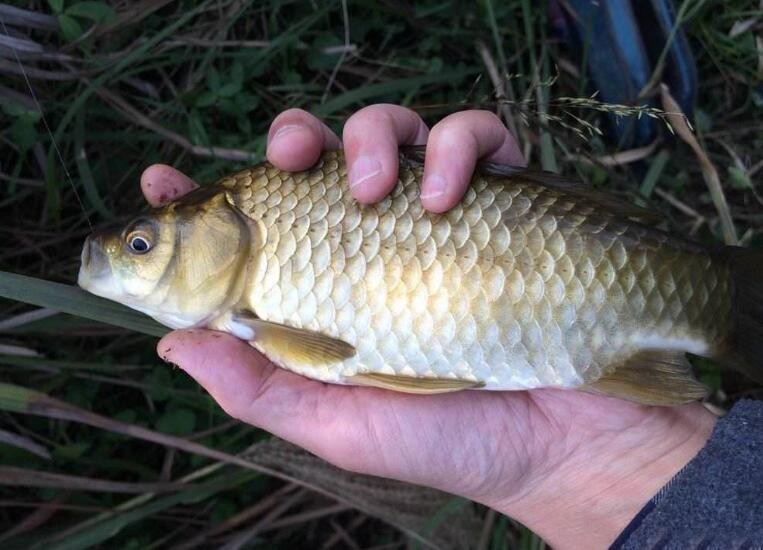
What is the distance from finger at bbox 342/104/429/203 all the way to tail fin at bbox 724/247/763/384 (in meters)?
0.86

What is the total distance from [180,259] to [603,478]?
122 cm

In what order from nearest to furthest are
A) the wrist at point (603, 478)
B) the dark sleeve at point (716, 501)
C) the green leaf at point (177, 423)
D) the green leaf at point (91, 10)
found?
the dark sleeve at point (716, 501), the wrist at point (603, 478), the green leaf at point (91, 10), the green leaf at point (177, 423)

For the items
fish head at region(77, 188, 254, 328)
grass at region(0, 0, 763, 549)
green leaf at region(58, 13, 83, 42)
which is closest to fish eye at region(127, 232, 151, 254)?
fish head at region(77, 188, 254, 328)

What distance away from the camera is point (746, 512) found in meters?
1.60

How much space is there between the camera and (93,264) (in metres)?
1.77

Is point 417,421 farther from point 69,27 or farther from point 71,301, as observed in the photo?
point 69,27

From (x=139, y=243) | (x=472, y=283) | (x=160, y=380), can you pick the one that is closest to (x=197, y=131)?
(x=160, y=380)

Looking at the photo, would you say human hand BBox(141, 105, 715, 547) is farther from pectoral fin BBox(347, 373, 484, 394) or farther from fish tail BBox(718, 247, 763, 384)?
fish tail BBox(718, 247, 763, 384)

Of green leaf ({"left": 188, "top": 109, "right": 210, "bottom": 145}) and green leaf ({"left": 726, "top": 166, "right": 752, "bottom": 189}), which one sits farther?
green leaf ({"left": 726, "top": 166, "right": 752, "bottom": 189})

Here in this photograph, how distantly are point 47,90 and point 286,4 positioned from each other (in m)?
0.95

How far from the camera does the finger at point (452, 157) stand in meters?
1.66

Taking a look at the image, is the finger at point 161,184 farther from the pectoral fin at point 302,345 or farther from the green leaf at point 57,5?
the green leaf at point 57,5

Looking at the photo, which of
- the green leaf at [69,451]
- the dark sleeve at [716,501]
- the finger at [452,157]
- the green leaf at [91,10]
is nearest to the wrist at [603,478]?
the dark sleeve at [716,501]

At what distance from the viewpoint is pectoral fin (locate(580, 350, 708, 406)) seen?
5.64ft
